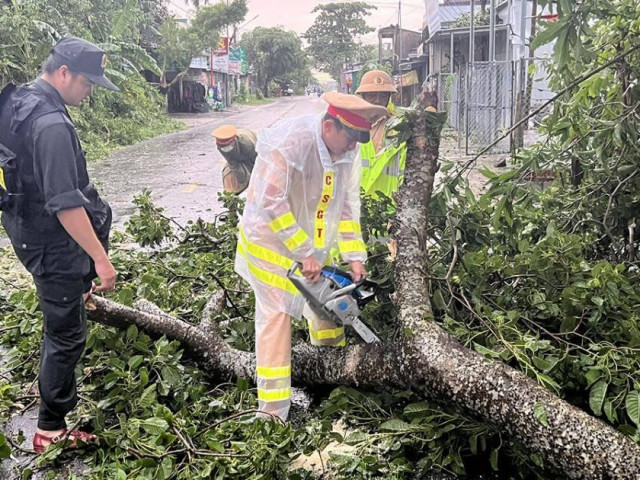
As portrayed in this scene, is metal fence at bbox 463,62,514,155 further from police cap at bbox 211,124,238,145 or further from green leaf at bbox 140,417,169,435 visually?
green leaf at bbox 140,417,169,435

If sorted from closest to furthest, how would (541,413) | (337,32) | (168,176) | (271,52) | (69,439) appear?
(541,413)
(69,439)
(168,176)
(271,52)
(337,32)

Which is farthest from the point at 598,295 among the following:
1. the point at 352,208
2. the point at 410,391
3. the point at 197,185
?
the point at 197,185

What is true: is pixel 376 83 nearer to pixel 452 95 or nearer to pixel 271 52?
pixel 452 95

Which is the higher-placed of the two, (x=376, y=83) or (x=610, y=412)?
(x=376, y=83)

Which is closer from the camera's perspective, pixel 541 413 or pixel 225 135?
pixel 541 413

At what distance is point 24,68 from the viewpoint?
1625cm

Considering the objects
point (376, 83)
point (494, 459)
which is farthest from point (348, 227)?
point (376, 83)

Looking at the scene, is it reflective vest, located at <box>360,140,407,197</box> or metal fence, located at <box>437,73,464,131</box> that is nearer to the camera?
reflective vest, located at <box>360,140,407,197</box>

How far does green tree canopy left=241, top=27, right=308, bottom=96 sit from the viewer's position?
71250 millimetres

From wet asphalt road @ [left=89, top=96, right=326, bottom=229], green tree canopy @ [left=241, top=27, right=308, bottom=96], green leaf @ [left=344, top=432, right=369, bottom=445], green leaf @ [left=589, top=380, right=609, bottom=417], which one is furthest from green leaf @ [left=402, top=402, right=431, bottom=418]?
green tree canopy @ [left=241, top=27, right=308, bottom=96]

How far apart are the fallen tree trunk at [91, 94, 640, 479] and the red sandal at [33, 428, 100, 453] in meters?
0.79

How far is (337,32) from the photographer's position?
79812mm

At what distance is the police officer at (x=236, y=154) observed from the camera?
23.5ft

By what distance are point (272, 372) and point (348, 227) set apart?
3.05ft
